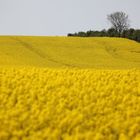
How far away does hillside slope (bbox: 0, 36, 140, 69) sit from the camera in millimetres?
23250

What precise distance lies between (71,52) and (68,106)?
18.5 meters

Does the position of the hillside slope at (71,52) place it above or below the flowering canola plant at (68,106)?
below

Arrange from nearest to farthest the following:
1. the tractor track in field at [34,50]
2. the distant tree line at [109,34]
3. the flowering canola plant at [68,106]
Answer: the flowering canola plant at [68,106] → the tractor track in field at [34,50] → the distant tree line at [109,34]

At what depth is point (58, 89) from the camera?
1100 cm

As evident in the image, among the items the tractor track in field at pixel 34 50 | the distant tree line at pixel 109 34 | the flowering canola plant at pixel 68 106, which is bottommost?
the distant tree line at pixel 109 34

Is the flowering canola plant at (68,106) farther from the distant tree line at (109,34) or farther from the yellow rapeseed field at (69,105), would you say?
the distant tree line at (109,34)

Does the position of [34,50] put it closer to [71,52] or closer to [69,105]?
[71,52]

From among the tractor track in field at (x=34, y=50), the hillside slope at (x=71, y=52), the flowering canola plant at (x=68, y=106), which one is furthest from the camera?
the tractor track in field at (x=34, y=50)

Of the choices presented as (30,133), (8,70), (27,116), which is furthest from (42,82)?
(30,133)

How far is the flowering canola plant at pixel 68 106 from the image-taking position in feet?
27.1

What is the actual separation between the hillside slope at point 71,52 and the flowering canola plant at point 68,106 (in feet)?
28.0

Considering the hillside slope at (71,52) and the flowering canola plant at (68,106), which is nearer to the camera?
the flowering canola plant at (68,106)

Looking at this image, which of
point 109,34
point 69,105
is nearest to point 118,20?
point 109,34

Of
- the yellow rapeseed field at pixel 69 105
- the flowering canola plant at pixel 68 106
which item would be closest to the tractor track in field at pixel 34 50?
the yellow rapeseed field at pixel 69 105
